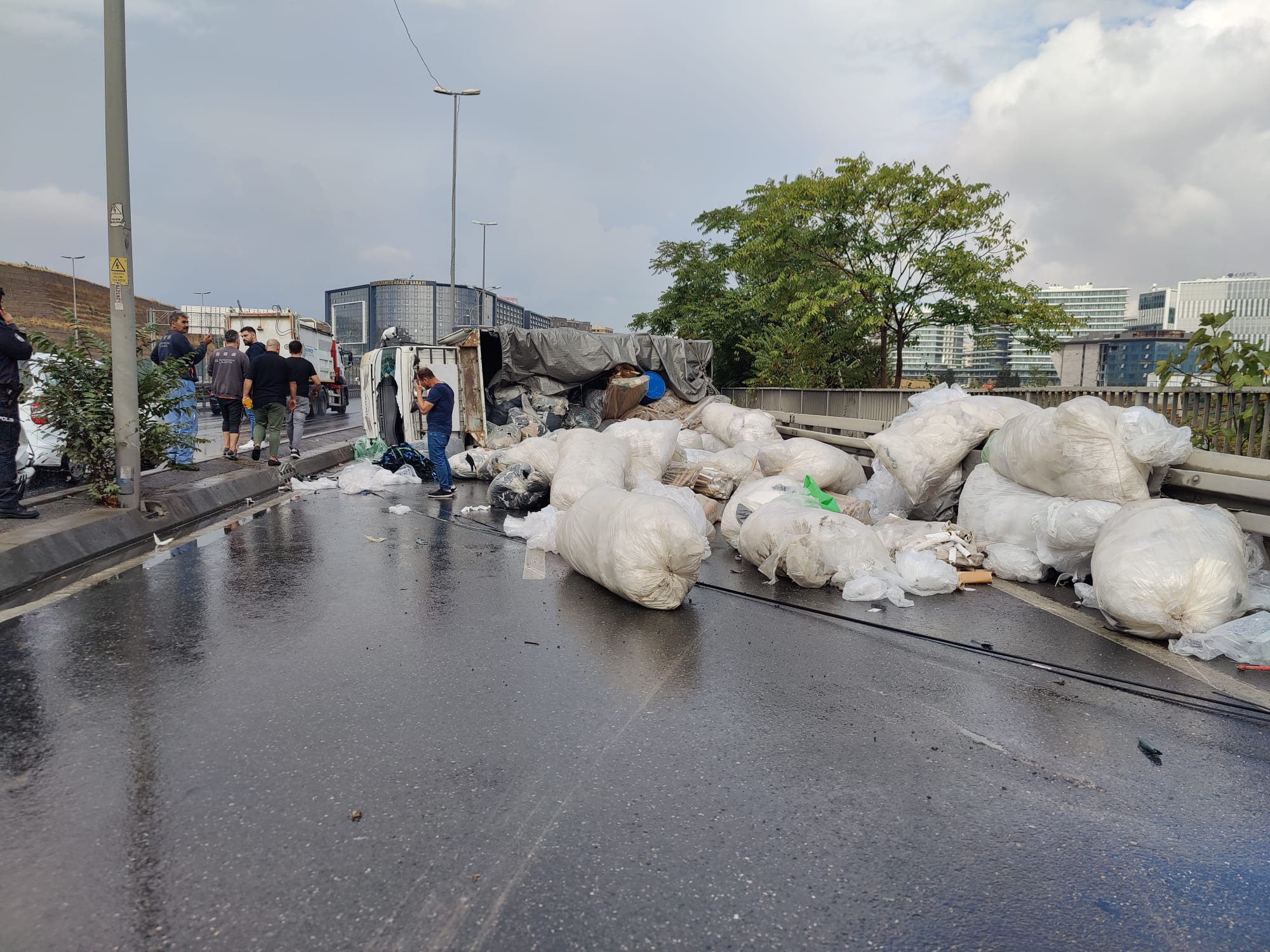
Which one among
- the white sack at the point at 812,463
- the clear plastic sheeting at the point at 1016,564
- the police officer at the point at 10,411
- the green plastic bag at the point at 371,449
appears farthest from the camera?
the green plastic bag at the point at 371,449

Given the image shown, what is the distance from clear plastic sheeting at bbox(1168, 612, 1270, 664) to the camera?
13.9ft

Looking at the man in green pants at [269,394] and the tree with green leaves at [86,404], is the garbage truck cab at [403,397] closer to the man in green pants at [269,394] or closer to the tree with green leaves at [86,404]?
the man in green pants at [269,394]

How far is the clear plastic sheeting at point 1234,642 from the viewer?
4.24 meters

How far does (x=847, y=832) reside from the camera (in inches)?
101

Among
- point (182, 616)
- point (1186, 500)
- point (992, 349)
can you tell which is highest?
point (992, 349)

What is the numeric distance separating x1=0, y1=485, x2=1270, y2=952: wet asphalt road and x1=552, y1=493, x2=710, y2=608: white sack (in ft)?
1.03

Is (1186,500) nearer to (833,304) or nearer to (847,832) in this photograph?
(847,832)

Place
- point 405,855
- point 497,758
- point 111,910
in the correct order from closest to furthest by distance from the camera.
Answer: point 111,910
point 405,855
point 497,758

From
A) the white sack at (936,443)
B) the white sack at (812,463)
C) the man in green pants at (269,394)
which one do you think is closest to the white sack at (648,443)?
the white sack at (812,463)

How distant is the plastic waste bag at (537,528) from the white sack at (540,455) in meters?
1.12

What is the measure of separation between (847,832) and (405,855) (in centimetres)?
130

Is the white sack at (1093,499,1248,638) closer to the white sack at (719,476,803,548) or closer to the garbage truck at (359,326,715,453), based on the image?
the white sack at (719,476,803,548)

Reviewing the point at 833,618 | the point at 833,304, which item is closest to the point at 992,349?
the point at 833,304

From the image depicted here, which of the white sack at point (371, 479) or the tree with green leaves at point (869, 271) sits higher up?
the tree with green leaves at point (869, 271)
